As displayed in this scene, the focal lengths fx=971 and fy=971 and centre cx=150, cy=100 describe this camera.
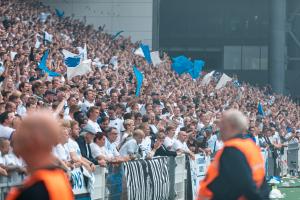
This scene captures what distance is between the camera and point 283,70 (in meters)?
53.5

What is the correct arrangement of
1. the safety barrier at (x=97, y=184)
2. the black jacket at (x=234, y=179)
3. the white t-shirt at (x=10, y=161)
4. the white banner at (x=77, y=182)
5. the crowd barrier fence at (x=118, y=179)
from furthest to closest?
the white banner at (x=77, y=182), the white t-shirt at (x=10, y=161), the crowd barrier fence at (x=118, y=179), the safety barrier at (x=97, y=184), the black jacket at (x=234, y=179)

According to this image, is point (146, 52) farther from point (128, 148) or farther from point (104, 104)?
point (128, 148)

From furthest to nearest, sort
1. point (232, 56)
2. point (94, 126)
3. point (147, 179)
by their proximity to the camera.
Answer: point (232, 56) < point (147, 179) < point (94, 126)

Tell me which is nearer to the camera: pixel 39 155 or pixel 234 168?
pixel 39 155

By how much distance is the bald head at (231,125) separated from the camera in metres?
7.55

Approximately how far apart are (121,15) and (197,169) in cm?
3257

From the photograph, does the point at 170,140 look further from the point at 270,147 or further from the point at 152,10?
the point at 152,10

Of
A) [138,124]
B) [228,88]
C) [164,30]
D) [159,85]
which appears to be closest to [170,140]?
[138,124]

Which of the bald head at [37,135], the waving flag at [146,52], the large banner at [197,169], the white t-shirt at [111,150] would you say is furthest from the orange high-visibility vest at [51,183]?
the waving flag at [146,52]

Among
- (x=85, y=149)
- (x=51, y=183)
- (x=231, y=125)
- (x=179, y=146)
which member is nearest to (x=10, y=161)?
(x=85, y=149)

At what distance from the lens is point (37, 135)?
5.23m

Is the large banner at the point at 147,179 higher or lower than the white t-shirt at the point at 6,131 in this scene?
lower

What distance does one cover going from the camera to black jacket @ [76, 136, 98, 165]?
14.0m

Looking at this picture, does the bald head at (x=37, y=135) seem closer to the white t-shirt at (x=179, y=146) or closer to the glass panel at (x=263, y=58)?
the white t-shirt at (x=179, y=146)
